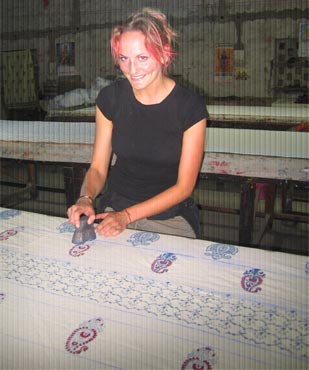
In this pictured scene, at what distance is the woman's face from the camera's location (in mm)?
1562

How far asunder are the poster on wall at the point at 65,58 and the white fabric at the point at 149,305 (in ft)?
15.9

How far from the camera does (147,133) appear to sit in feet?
5.91

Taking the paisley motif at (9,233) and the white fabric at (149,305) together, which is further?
the paisley motif at (9,233)

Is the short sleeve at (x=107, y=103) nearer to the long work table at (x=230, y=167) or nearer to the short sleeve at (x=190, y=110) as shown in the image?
the short sleeve at (x=190, y=110)

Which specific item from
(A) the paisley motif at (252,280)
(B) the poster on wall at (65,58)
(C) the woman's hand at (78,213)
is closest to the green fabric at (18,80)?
(B) the poster on wall at (65,58)

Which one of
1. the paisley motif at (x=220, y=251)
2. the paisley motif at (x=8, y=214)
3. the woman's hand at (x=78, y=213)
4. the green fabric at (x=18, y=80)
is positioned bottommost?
the paisley motif at (x=220, y=251)

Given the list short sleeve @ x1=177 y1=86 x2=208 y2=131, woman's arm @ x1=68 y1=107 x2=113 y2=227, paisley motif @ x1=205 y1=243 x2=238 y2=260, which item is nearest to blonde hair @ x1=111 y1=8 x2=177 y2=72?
short sleeve @ x1=177 y1=86 x2=208 y2=131

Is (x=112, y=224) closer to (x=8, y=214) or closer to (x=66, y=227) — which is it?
(x=66, y=227)

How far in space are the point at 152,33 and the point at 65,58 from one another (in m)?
4.74

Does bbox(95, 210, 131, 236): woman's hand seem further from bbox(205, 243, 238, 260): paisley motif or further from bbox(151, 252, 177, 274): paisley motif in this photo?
bbox(205, 243, 238, 260): paisley motif

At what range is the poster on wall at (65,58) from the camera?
5909mm

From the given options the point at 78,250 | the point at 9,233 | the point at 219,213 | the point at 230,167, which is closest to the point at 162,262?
the point at 78,250

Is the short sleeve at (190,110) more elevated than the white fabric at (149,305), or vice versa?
the short sleeve at (190,110)

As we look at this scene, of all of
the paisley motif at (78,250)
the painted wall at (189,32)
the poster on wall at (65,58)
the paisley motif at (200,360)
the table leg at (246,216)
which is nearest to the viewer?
the paisley motif at (200,360)
